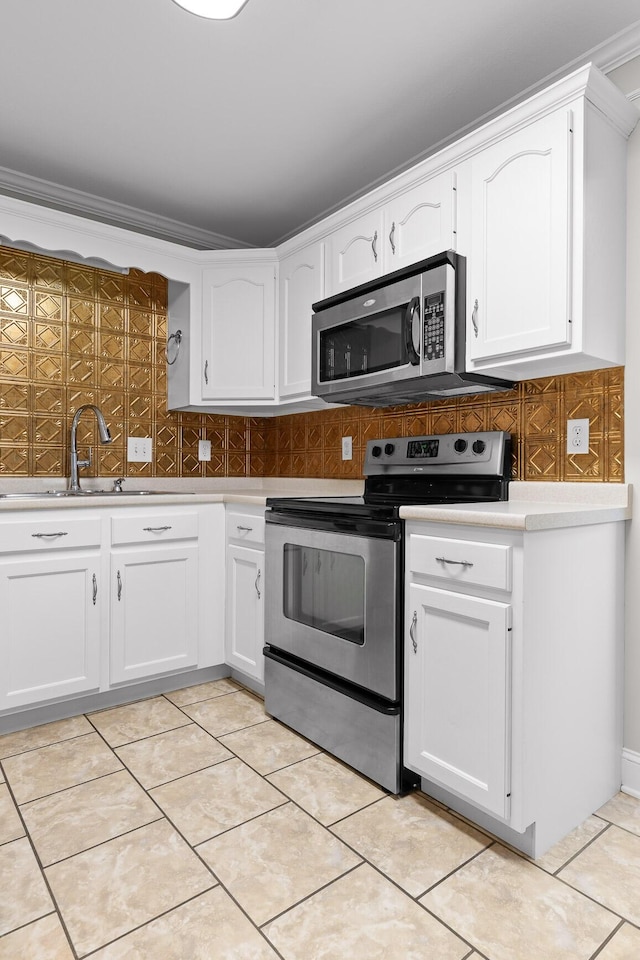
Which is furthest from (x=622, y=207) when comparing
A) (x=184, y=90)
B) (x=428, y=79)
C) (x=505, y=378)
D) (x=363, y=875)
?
(x=363, y=875)

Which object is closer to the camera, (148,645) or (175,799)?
(175,799)

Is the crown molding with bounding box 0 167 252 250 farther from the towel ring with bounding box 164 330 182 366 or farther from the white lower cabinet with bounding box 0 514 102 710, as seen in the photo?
the white lower cabinet with bounding box 0 514 102 710

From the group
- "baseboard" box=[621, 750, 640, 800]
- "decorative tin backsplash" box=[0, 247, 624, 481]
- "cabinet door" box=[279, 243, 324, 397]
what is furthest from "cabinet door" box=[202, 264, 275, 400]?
"baseboard" box=[621, 750, 640, 800]

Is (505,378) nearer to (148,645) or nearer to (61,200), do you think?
(148,645)

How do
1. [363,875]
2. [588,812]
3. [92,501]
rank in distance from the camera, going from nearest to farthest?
[363,875] → [588,812] → [92,501]

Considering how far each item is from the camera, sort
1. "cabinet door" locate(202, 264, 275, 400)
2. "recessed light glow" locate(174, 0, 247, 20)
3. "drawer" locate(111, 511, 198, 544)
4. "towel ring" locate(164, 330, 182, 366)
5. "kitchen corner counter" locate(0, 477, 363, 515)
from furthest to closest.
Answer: "towel ring" locate(164, 330, 182, 366)
"cabinet door" locate(202, 264, 275, 400)
"drawer" locate(111, 511, 198, 544)
"kitchen corner counter" locate(0, 477, 363, 515)
"recessed light glow" locate(174, 0, 247, 20)

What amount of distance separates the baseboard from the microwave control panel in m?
1.39

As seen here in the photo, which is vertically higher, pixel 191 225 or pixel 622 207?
pixel 191 225

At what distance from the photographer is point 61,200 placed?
2.83 m

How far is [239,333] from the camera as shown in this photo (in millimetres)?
2957

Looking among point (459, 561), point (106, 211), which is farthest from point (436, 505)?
point (106, 211)

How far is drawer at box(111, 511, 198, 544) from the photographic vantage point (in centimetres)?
239

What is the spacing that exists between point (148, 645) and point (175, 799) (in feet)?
2.74

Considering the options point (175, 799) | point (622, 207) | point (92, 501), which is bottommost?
point (175, 799)
